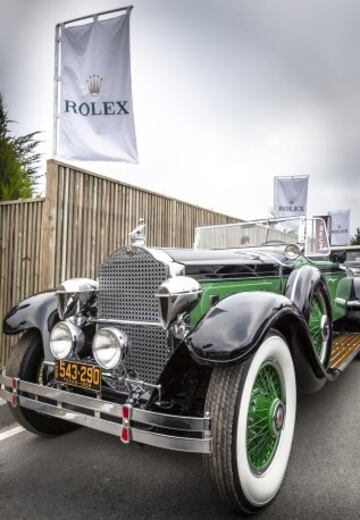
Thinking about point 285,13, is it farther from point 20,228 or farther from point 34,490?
point 34,490

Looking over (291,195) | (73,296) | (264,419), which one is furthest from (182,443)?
(291,195)

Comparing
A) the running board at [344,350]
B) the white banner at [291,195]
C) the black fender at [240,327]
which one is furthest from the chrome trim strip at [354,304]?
the white banner at [291,195]

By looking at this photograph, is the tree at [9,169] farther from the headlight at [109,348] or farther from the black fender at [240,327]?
the black fender at [240,327]

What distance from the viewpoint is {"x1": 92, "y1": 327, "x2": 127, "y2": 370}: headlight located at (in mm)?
2045

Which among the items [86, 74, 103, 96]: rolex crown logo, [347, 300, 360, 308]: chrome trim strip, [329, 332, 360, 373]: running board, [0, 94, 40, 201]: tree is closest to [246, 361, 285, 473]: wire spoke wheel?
Result: [329, 332, 360, 373]: running board

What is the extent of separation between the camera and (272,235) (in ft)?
13.9

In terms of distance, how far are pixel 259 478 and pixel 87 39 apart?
5.03m

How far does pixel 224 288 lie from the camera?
8.79ft

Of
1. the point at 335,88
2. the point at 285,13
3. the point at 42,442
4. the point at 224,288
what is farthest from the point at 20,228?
the point at 335,88

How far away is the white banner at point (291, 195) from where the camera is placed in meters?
12.1

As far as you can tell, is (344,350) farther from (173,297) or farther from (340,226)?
(340,226)

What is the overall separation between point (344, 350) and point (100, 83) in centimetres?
415

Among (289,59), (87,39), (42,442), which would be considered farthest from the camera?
(289,59)

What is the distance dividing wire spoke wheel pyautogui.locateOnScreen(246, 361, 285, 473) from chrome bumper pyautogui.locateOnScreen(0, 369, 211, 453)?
0.36 meters
